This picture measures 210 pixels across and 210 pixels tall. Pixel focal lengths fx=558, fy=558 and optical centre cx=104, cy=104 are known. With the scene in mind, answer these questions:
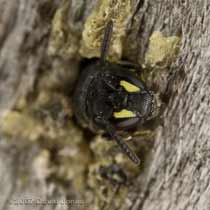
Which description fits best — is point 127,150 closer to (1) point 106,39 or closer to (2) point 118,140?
(2) point 118,140

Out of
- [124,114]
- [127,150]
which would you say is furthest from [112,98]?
[127,150]

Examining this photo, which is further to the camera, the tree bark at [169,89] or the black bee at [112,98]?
the black bee at [112,98]

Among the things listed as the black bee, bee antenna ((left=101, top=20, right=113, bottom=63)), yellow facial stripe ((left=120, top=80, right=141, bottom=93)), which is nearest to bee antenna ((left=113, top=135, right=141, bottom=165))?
the black bee

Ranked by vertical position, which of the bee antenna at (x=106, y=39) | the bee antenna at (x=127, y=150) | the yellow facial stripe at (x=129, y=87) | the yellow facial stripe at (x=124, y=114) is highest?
the bee antenna at (x=106, y=39)

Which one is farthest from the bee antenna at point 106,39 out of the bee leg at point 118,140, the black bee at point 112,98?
the bee leg at point 118,140

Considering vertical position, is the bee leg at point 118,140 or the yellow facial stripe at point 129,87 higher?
the yellow facial stripe at point 129,87

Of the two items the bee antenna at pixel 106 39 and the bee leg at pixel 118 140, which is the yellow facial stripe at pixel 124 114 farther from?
the bee antenna at pixel 106 39

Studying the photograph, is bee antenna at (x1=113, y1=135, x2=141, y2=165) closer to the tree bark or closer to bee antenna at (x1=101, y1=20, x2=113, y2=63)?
the tree bark
